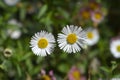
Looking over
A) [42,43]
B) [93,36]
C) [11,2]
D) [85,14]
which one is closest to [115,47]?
[93,36]

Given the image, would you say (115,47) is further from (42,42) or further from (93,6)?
(42,42)

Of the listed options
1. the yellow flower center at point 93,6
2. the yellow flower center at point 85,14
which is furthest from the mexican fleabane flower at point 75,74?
the yellow flower center at point 93,6

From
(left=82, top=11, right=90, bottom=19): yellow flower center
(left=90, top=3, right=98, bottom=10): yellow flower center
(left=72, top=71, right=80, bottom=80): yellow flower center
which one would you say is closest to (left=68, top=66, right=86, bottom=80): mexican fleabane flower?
(left=72, top=71, right=80, bottom=80): yellow flower center

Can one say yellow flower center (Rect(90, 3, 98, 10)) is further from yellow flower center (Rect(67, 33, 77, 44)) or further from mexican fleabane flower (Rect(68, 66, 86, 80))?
yellow flower center (Rect(67, 33, 77, 44))

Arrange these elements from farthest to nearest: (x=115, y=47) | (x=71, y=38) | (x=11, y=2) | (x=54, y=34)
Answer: (x=11, y=2)
(x=115, y=47)
(x=54, y=34)
(x=71, y=38)

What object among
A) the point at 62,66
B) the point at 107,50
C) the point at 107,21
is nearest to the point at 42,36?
the point at 62,66

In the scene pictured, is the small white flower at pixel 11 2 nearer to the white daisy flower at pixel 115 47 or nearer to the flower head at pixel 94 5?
the flower head at pixel 94 5

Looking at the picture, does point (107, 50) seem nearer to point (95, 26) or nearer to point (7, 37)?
point (95, 26)

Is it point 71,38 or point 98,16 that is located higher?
point 98,16
